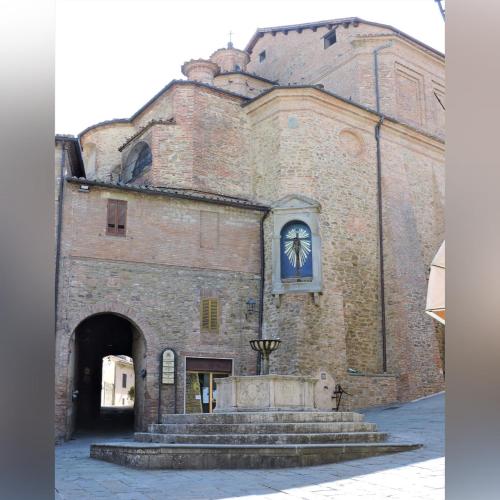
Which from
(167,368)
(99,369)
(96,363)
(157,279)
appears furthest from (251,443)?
(99,369)

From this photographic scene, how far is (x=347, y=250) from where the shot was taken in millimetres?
19922

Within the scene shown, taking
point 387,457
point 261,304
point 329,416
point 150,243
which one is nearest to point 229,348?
point 261,304

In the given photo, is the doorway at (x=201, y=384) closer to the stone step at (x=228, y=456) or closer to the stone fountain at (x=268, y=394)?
the stone fountain at (x=268, y=394)

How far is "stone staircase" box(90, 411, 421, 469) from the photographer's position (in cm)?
933

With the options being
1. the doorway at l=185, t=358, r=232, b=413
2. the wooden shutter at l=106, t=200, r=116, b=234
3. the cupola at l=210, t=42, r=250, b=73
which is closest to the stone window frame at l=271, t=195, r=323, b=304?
the doorway at l=185, t=358, r=232, b=413

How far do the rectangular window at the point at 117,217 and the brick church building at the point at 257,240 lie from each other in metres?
0.04

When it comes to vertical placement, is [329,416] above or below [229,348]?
below

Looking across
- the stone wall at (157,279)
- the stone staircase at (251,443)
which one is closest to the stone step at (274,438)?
the stone staircase at (251,443)

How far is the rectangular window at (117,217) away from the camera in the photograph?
17531 millimetres

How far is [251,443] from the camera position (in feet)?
33.1
